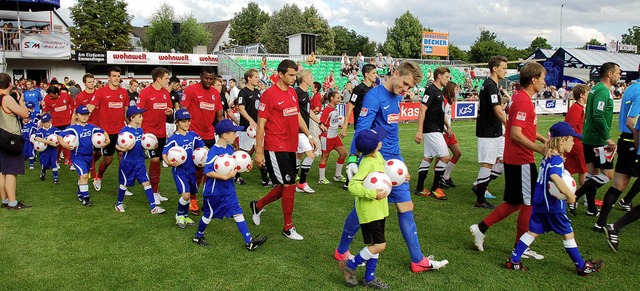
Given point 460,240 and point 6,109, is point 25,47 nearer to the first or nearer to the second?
point 6,109

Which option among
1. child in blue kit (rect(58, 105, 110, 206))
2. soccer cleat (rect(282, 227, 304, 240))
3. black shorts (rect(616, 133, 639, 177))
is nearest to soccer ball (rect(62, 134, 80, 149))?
child in blue kit (rect(58, 105, 110, 206))

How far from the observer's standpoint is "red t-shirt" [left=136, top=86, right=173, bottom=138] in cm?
748

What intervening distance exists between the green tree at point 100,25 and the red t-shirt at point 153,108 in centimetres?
4918

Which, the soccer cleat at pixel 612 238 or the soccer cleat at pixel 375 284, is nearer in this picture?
the soccer cleat at pixel 375 284

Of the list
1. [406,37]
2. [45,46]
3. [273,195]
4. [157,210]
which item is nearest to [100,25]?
[45,46]

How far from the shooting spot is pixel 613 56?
46.2 metres

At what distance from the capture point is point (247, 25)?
80.0 metres

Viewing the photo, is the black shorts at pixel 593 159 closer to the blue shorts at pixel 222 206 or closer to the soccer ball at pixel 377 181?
the soccer ball at pixel 377 181

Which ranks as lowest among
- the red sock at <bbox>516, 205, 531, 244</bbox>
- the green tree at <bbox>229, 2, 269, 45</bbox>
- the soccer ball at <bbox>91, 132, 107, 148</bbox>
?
the red sock at <bbox>516, 205, 531, 244</bbox>

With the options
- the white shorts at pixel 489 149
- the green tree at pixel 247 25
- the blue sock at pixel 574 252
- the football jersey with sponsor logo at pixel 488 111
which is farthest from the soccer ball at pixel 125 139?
the green tree at pixel 247 25

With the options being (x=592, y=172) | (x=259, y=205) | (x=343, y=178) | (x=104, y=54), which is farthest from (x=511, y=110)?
(x=104, y=54)

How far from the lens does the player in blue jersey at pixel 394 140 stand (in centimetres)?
450

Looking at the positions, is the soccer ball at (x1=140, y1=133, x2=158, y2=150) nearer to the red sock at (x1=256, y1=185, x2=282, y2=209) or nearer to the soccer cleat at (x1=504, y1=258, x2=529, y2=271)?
the red sock at (x1=256, y1=185, x2=282, y2=209)

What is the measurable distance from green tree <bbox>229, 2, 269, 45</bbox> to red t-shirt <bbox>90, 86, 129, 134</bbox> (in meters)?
73.6
